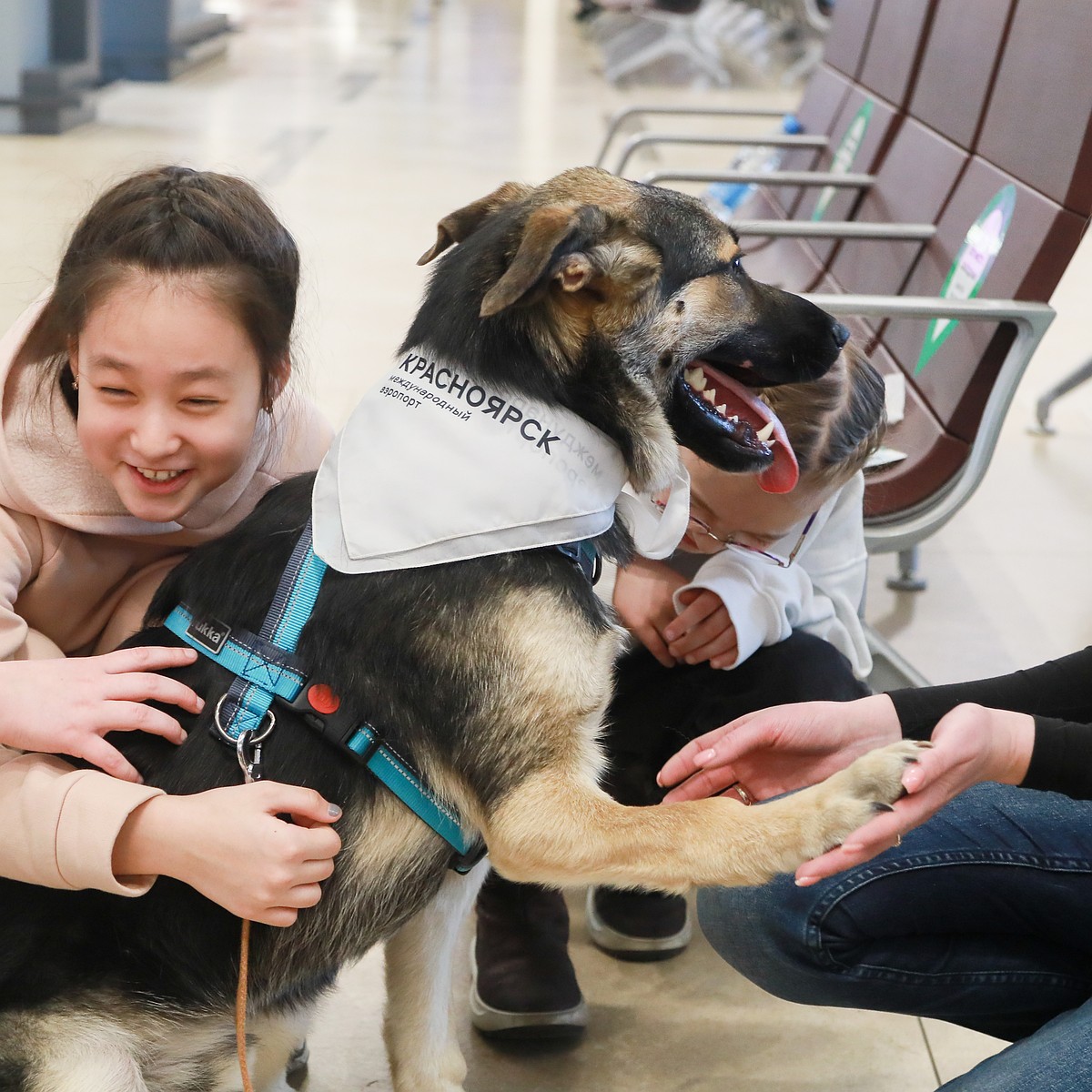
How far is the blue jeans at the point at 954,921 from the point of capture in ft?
5.16

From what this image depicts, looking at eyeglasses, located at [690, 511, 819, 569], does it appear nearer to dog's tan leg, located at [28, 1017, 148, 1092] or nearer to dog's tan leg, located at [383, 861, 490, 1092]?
dog's tan leg, located at [383, 861, 490, 1092]

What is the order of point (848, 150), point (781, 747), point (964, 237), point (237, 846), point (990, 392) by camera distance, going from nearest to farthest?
point (237, 846), point (781, 747), point (990, 392), point (964, 237), point (848, 150)

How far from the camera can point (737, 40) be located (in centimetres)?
1267

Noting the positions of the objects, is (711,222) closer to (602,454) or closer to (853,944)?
(602,454)

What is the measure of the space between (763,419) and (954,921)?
718 mm

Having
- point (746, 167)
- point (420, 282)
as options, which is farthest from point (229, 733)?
point (420, 282)

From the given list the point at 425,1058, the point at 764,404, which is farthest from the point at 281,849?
the point at 764,404

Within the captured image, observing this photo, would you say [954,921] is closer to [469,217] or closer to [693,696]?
[693,696]

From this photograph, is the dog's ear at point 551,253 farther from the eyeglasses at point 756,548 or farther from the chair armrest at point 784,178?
the chair armrest at point 784,178

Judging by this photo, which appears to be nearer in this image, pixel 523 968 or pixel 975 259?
pixel 523 968

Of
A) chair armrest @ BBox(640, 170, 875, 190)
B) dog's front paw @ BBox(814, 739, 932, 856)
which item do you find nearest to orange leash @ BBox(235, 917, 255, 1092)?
dog's front paw @ BBox(814, 739, 932, 856)

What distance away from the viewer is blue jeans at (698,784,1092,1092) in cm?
157

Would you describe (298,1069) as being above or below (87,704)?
below

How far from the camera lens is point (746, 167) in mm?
4867
